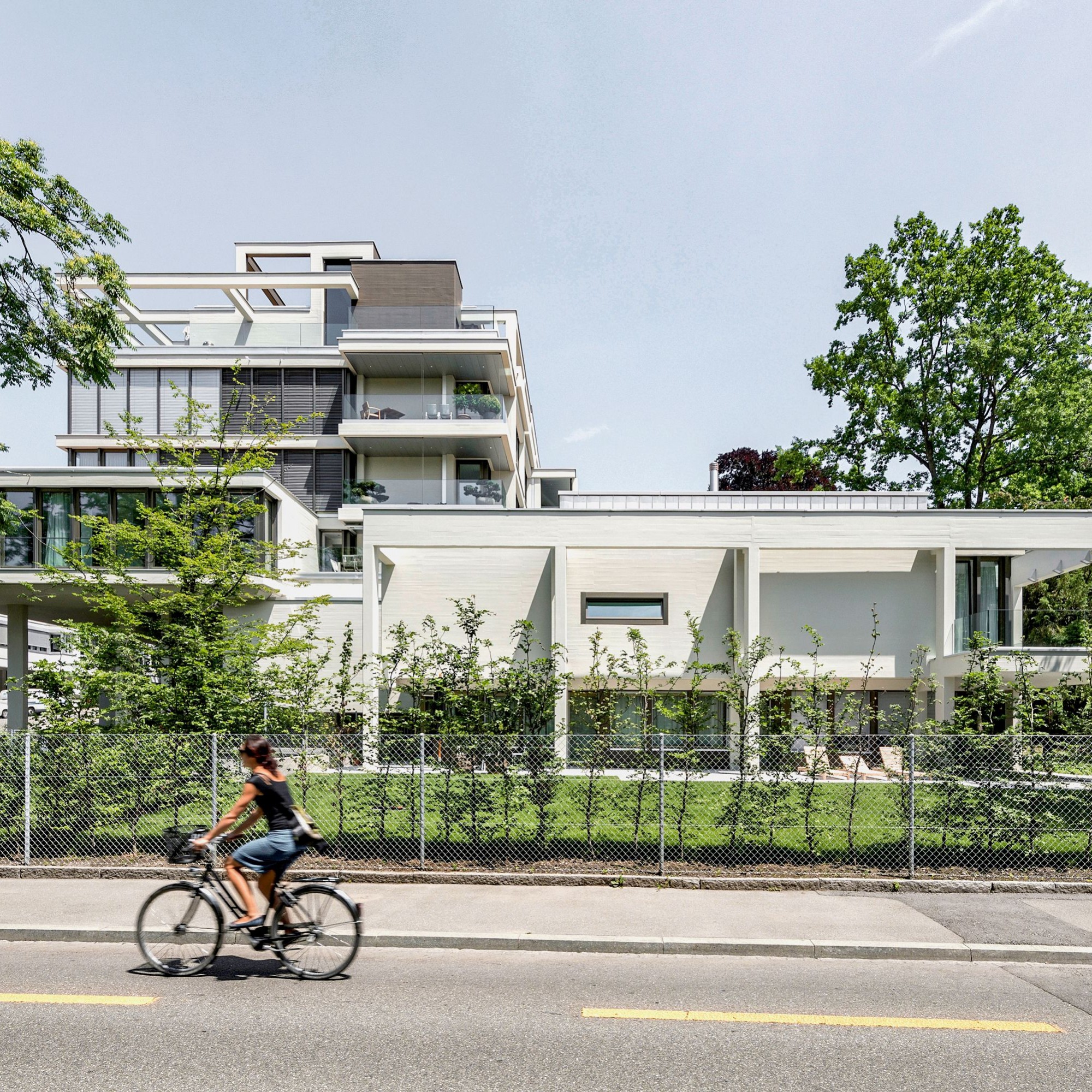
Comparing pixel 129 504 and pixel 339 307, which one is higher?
pixel 339 307

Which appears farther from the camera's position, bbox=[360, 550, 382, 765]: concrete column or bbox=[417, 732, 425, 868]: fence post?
bbox=[360, 550, 382, 765]: concrete column

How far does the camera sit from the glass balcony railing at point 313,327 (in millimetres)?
35969

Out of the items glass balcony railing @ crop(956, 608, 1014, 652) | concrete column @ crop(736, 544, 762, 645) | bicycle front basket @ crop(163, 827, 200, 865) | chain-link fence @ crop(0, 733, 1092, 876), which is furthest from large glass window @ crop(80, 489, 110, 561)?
glass balcony railing @ crop(956, 608, 1014, 652)

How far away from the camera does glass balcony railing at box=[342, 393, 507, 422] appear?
32.7 meters

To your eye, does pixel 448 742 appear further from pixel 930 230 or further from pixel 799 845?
pixel 930 230

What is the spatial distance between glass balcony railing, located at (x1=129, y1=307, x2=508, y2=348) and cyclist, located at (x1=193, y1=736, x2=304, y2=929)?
30.3 meters

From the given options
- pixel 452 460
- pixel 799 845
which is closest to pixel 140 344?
pixel 452 460

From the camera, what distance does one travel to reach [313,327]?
36.2 m

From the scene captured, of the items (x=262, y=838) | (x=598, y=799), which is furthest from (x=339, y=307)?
(x=262, y=838)

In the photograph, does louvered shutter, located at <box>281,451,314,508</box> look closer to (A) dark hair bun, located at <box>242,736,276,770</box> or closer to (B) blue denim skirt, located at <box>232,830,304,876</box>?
(A) dark hair bun, located at <box>242,736,276,770</box>

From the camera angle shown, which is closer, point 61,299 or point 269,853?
point 269,853

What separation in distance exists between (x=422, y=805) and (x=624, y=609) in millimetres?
14124

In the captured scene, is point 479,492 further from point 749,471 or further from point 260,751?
point 749,471

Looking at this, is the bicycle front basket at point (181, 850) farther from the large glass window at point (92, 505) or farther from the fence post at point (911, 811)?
the large glass window at point (92, 505)
